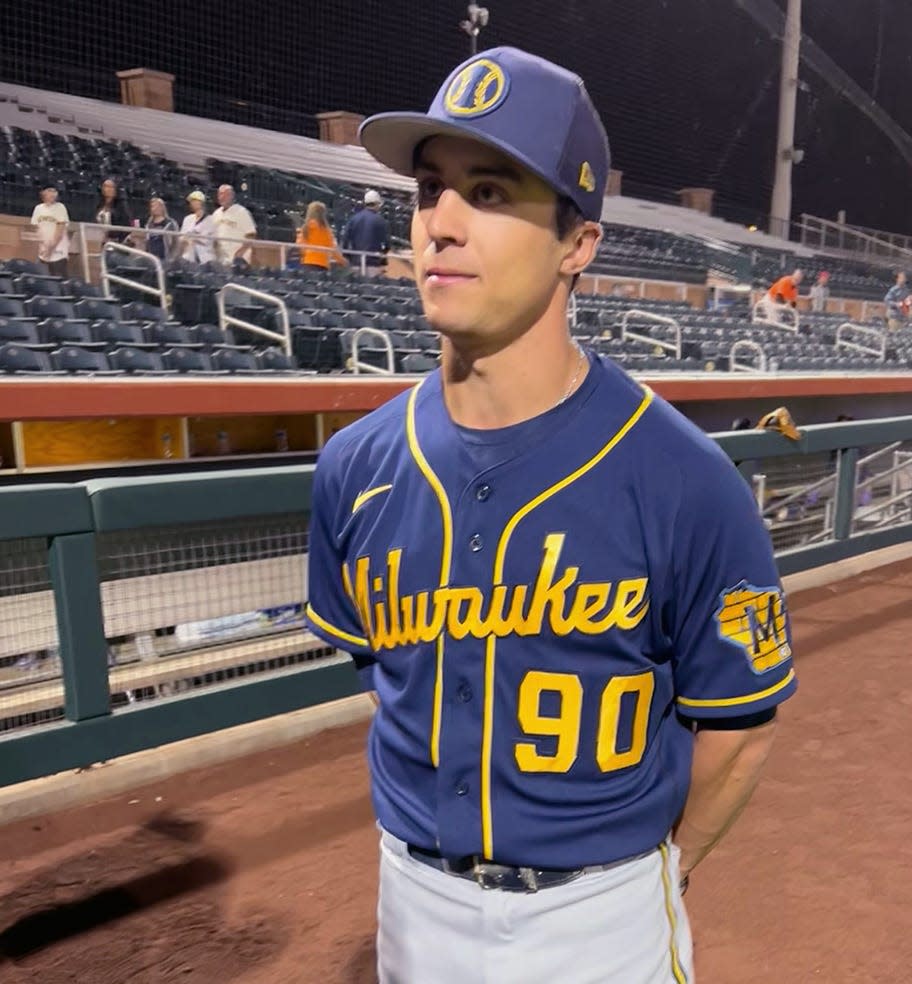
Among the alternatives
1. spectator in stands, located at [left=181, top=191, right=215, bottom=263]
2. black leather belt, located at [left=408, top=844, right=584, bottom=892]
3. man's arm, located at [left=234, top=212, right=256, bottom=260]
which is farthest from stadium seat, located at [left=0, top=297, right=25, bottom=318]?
black leather belt, located at [left=408, top=844, right=584, bottom=892]

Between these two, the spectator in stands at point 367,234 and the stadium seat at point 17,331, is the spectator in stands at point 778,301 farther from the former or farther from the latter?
the stadium seat at point 17,331

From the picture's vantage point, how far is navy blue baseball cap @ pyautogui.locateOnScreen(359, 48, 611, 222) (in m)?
0.99

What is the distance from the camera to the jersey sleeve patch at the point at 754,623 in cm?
112

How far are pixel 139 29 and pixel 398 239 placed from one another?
342 inches

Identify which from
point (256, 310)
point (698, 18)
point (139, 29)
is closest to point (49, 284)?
point (256, 310)

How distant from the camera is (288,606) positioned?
3.50 m

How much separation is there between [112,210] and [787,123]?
2168cm

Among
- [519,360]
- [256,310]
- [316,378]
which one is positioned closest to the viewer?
[519,360]

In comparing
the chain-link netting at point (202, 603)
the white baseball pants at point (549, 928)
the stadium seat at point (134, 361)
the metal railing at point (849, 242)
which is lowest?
the chain-link netting at point (202, 603)

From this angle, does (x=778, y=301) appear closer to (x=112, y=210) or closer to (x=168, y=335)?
(x=112, y=210)

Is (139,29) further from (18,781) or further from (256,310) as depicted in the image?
(18,781)

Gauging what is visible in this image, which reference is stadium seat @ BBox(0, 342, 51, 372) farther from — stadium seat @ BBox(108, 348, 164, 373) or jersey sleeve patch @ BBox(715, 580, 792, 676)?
jersey sleeve patch @ BBox(715, 580, 792, 676)

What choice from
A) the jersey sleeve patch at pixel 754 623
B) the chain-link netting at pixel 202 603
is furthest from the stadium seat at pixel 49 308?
the jersey sleeve patch at pixel 754 623

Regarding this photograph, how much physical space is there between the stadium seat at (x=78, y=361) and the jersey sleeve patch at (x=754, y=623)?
583cm
